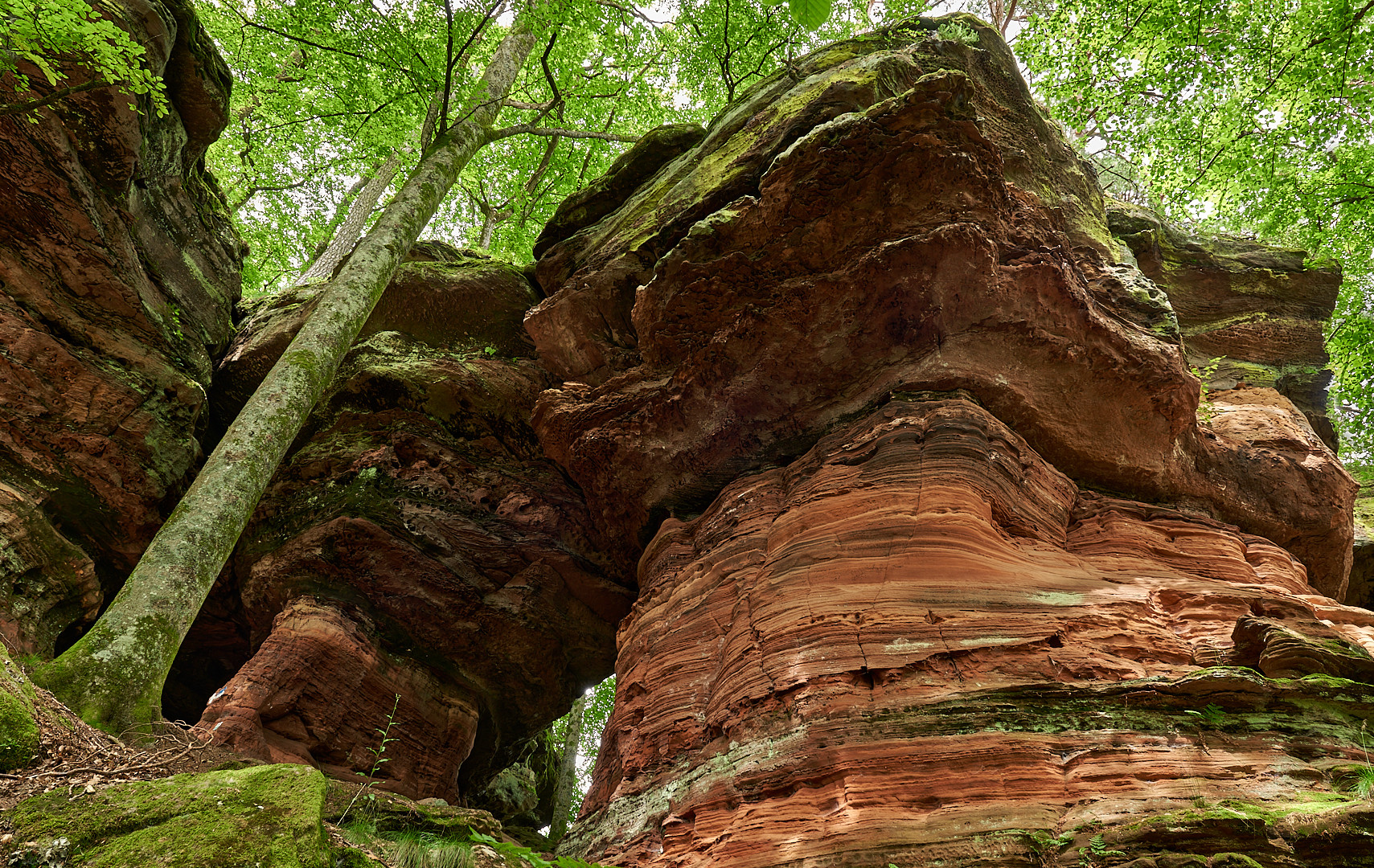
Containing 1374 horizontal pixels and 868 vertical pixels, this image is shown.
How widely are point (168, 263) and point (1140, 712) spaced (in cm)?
1373

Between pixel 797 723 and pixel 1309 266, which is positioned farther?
pixel 1309 266

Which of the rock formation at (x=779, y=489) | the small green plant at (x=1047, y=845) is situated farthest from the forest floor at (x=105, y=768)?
the small green plant at (x=1047, y=845)

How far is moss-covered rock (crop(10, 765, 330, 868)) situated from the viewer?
3.29m

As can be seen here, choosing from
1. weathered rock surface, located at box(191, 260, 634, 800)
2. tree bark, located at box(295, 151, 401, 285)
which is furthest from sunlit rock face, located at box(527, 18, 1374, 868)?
tree bark, located at box(295, 151, 401, 285)

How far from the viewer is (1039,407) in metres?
8.27

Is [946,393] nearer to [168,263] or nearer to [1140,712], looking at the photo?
[1140,712]

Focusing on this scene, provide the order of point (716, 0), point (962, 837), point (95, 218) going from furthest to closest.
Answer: point (716, 0) → point (95, 218) → point (962, 837)

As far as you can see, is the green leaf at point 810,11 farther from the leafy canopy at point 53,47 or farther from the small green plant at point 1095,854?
the leafy canopy at point 53,47

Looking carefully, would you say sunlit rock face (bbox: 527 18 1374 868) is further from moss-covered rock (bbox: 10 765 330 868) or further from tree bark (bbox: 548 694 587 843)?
tree bark (bbox: 548 694 587 843)

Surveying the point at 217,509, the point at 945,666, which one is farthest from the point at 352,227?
the point at 945,666

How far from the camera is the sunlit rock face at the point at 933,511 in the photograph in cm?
503

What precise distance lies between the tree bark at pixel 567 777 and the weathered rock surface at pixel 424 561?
13.2 ft

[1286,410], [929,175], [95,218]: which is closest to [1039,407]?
[929,175]

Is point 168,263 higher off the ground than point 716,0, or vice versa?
point 716,0
